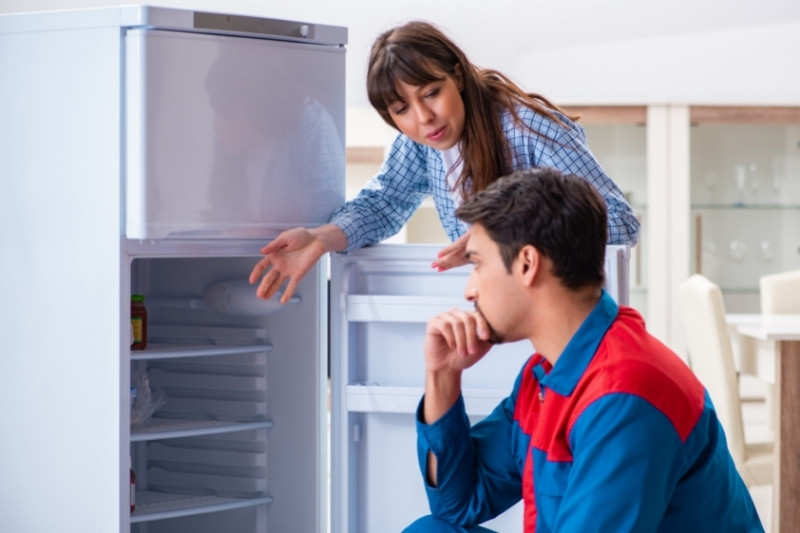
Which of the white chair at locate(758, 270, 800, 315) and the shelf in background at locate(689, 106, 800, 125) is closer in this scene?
the white chair at locate(758, 270, 800, 315)

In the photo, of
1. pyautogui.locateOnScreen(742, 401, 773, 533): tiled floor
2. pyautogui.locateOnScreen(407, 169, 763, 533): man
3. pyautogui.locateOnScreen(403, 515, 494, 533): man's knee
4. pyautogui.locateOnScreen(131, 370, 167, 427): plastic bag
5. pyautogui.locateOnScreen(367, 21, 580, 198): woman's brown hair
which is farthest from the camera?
pyautogui.locateOnScreen(742, 401, 773, 533): tiled floor

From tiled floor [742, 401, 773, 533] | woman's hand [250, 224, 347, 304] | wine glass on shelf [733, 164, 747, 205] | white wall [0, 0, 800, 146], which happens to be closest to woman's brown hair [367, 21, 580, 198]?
woman's hand [250, 224, 347, 304]

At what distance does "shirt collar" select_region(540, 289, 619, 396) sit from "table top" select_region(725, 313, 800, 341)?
1.60 metres

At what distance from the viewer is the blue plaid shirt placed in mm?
1888

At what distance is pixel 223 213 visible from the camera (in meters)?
1.78

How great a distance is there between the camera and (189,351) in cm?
193

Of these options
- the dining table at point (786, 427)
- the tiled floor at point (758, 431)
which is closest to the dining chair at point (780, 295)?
the tiled floor at point (758, 431)

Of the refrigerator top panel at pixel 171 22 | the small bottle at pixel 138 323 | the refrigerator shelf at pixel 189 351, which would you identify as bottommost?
the refrigerator shelf at pixel 189 351

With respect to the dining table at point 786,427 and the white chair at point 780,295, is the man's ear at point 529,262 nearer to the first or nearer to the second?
the dining table at point 786,427

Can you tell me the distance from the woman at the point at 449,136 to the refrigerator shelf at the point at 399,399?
0.82ft

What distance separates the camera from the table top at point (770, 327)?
2732 mm

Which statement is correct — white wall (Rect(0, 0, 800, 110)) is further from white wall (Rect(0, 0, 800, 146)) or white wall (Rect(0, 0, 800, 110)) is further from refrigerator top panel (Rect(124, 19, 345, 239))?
refrigerator top panel (Rect(124, 19, 345, 239))

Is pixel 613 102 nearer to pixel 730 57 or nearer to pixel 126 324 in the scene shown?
pixel 730 57

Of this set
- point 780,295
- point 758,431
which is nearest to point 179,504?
point 780,295
